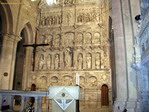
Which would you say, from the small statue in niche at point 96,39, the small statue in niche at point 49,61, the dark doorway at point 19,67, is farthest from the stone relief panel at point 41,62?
the small statue in niche at point 96,39

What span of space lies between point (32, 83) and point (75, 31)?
8.62 m

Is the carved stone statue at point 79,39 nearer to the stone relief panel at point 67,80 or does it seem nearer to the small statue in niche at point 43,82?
the stone relief panel at point 67,80

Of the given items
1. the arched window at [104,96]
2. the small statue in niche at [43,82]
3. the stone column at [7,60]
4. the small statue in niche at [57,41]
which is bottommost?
the arched window at [104,96]

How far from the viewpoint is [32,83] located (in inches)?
811

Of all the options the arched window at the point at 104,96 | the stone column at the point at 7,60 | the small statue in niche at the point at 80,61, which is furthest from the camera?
the small statue in niche at the point at 80,61

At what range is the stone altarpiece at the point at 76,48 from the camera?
19422 mm

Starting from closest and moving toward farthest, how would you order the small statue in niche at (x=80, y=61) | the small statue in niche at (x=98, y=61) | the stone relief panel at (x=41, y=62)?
the small statue in niche at (x=98, y=61), the small statue in niche at (x=80, y=61), the stone relief panel at (x=41, y=62)

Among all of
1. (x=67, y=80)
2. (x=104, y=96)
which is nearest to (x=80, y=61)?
(x=67, y=80)

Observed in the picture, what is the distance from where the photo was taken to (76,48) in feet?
67.8

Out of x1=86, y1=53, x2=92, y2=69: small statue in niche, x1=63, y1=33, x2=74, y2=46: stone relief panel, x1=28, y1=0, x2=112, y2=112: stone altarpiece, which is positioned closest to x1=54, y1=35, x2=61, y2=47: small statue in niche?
x1=28, y1=0, x2=112, y2=112: stone altarpiece

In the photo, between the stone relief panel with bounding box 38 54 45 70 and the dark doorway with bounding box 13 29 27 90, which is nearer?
the stone relief panel with bounding box 38 54 45 70

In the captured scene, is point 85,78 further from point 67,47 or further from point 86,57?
point 67,47

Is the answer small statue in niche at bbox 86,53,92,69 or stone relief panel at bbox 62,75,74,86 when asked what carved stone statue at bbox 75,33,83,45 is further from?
stone relief panel at bbox 62,75,74,86

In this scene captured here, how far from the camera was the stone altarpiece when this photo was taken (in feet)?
63.7
